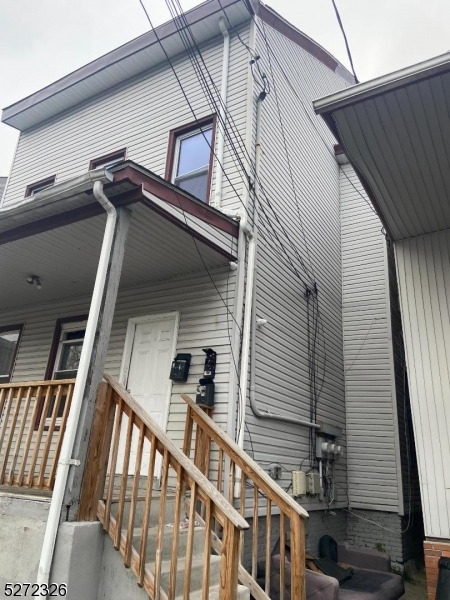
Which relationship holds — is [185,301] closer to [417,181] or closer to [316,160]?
[417,181]

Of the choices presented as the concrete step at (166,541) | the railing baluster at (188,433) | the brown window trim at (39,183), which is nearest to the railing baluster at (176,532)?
the concrete step at (166,541)

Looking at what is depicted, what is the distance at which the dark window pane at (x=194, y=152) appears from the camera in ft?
23.1

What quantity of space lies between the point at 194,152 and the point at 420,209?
358cm

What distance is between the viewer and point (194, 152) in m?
7.27

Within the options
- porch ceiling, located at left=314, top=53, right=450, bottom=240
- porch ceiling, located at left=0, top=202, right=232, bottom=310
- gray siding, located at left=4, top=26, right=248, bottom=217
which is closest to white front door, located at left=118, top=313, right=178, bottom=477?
porch ceiling, located at left=0, top=202, right=232, bottom=310

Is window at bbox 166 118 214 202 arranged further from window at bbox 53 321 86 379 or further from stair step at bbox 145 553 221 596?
stair step at bbox 145 553 221 596

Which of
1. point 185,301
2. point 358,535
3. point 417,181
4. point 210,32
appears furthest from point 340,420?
point 210,32

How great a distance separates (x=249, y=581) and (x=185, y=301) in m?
3.20

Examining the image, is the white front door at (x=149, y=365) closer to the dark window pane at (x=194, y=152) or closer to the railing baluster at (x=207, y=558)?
the railing baluster at (x=207, y=558)

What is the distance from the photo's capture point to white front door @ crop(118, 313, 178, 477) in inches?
220

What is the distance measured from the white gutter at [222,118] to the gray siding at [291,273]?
54cm

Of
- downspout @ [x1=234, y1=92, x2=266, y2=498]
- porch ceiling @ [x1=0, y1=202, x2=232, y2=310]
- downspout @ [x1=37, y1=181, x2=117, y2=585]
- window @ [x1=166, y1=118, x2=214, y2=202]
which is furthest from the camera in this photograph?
window @ [x1=166, y1=118, x2=214, y2=202]

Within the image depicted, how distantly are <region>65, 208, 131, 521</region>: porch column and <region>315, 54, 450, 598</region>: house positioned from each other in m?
2.28

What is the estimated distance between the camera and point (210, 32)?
301 inches
